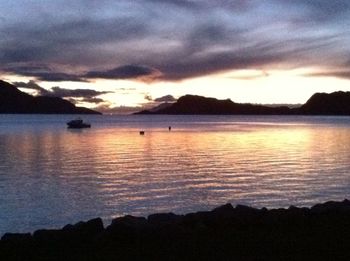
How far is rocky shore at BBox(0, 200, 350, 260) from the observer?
1045cm

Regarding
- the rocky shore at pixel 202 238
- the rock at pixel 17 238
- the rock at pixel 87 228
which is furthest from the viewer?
the rock at pixel 87 228

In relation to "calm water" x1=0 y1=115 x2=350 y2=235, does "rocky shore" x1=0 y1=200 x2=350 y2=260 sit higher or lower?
higher

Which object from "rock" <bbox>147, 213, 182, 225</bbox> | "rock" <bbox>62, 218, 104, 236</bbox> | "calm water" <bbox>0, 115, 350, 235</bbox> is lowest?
"calm water" <bbox>0, 115, 350, 235</bbox>

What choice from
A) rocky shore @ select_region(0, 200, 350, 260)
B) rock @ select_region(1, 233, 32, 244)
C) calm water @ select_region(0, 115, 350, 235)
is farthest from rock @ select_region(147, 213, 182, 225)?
calm water @ select_region(0, 115, 350, 235)

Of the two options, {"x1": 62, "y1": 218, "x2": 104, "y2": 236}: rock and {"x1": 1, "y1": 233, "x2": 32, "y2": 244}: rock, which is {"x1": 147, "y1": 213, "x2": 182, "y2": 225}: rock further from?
{"x1": 1, "y1": 233, "x2": 32, "y2": 244}: rock

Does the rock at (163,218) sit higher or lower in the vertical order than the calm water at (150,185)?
higher

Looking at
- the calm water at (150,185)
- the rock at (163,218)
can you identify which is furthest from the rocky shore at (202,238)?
the calm water at (150,185)

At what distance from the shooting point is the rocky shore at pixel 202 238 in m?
10.5

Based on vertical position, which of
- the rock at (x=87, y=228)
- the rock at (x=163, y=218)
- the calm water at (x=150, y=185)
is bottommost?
the calm water at (x=150, y=185)

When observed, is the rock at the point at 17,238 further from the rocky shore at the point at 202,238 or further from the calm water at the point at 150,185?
the calm water at the point at 150,185

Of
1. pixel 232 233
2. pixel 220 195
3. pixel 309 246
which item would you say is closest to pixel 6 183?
pixel 220 195

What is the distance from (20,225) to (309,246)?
1359 centimetres

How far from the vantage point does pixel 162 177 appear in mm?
34844

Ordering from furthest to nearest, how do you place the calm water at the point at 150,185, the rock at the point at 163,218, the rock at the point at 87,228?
the calm water at the point at 150,185, the rock at the point at 163,218, the rock at the point at 87,228
